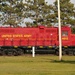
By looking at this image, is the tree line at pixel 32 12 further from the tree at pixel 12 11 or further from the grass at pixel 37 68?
the grass at pixel 37 68

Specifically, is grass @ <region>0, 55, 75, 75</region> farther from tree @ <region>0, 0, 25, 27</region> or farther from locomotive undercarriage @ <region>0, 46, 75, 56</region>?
tree @ <region>0, 0, 25, 27</region>

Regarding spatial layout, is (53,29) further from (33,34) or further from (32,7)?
(32,7)

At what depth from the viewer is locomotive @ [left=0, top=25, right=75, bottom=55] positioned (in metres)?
41.4

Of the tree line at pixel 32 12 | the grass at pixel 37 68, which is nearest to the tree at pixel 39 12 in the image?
the tree line at pixel 32 12

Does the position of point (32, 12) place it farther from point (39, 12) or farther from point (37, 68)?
point (37, 68)

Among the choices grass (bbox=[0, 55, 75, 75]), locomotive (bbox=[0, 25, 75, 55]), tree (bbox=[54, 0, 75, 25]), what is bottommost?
grass (bbox=[0, 55, 75, 75])

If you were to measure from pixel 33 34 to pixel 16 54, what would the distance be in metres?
4.11

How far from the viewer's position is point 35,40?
4200cm

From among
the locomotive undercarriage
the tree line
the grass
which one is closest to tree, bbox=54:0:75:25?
the tree line

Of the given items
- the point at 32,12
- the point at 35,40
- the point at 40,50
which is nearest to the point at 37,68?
the point at 40,50

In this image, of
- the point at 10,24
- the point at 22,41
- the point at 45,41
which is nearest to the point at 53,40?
the point at 45,41

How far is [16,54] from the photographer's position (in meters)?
40.1

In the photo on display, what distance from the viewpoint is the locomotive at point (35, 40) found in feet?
136

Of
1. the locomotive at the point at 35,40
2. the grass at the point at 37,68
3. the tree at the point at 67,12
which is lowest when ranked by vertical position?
the grass at the point at 37,68
